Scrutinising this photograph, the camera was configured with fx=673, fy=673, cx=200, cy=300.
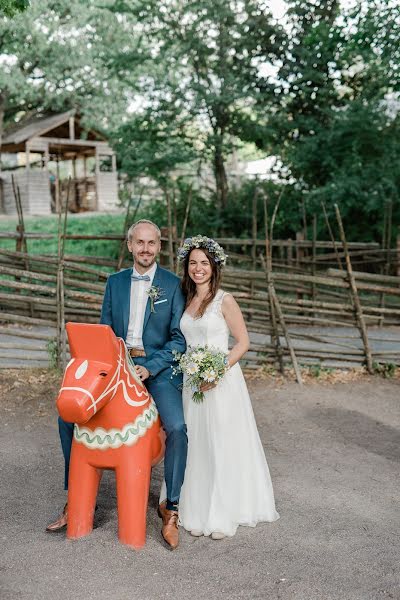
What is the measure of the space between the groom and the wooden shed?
54.3 feet

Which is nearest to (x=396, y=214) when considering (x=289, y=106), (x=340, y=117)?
(x=340, y=117)

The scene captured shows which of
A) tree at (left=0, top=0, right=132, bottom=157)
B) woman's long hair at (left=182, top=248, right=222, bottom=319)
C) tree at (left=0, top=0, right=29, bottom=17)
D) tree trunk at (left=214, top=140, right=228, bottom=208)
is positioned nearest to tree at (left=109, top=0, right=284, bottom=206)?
tree trunk at (left=214, top=140, right=228, bottom=208)

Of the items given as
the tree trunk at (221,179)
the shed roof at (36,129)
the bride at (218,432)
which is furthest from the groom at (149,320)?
the shed roof at (36,129)

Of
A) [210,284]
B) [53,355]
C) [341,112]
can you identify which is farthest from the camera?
[341,112]

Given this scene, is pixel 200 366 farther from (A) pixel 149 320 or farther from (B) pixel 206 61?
(B) pixel 206 61

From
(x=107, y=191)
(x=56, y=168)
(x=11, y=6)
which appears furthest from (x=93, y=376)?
(x=107, y=191)

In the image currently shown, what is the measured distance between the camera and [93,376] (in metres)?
2.88

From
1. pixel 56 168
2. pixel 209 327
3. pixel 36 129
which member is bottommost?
pixel 209 327

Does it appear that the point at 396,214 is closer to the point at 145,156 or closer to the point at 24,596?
the point at 145,156

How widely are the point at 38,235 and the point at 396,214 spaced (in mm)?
6697

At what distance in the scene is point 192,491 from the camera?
3373mm

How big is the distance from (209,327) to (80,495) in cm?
102

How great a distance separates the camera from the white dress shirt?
343 centimetres

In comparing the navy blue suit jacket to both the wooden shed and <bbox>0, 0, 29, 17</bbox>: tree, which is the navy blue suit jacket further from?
the wooden shed
